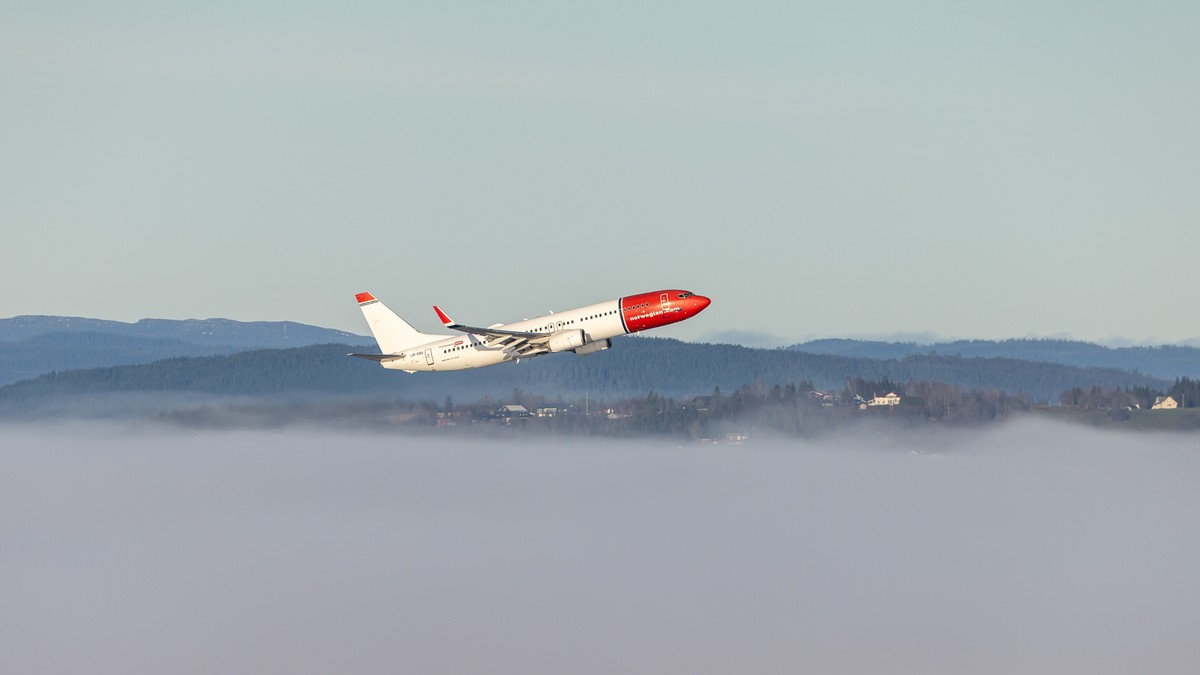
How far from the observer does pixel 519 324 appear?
429 feet

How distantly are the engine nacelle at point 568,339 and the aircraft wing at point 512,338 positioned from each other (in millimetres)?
797

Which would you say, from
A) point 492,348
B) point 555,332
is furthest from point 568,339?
point 492,348

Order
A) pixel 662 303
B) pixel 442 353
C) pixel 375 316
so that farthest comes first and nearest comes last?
pixel 375 316, pixel 442 353, pixel 662 303

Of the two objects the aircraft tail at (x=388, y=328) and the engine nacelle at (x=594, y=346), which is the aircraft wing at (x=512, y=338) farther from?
the aircraft tail at (x=388, y=328)

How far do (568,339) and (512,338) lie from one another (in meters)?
5.38

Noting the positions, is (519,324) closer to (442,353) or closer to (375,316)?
(442,353)

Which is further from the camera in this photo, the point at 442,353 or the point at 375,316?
the point at 375,316

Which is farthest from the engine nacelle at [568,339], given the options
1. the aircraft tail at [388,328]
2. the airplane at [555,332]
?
the aircraft tail at [388,328]

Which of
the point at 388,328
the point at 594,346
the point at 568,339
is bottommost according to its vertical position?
the point at 594,346

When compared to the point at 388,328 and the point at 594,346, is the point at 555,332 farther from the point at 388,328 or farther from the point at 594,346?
the point at 388,328

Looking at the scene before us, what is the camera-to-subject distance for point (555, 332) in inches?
5049

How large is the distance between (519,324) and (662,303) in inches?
511

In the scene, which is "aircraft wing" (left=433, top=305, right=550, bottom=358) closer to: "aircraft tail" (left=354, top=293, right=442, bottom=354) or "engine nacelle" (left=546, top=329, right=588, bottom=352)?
"engine nacelle" (left=546, top=329, right=588, bottom=352)

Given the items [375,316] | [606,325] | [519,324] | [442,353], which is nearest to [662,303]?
[606,325]
